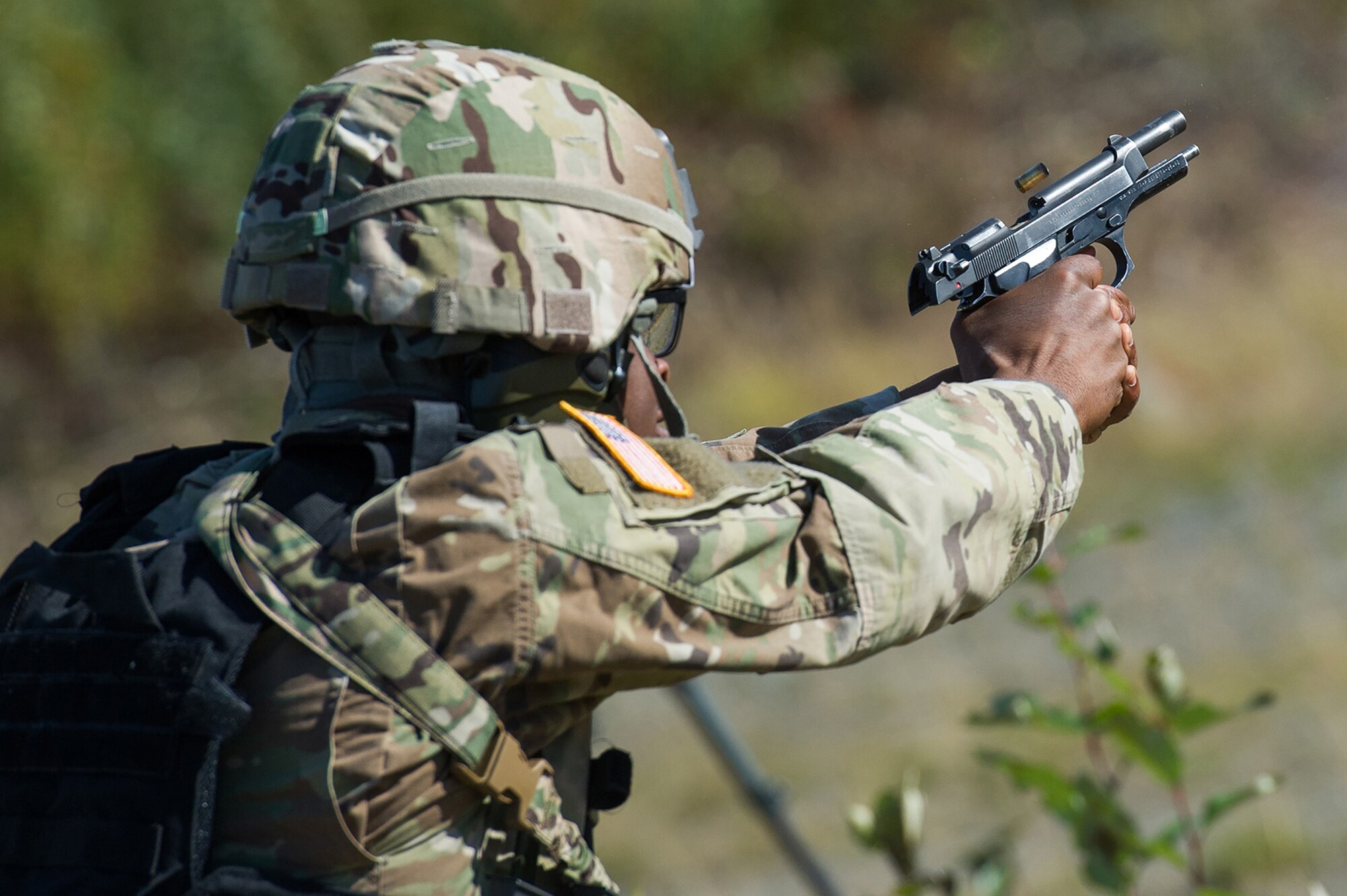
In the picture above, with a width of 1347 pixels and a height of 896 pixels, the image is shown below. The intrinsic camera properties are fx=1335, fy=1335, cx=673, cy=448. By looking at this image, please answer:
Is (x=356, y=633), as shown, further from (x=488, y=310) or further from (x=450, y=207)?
(x=450, y=207)

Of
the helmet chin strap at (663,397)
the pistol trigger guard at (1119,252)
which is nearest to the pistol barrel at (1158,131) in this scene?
the pistol trigger guard at (1119,252)

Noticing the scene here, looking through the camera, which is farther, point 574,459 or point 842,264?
point 842,264

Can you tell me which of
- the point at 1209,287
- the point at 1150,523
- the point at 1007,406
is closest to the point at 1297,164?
the point at 1209,287

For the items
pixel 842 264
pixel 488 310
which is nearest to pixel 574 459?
pixel 488 310

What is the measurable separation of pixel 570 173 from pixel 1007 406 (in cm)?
67

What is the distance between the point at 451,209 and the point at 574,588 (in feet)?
1.73

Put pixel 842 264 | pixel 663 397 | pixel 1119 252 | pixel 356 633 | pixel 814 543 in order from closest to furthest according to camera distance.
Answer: pixel 356 633, pixel 814 543, pixel 663 397, pixel 1119 252, pixel 842 264

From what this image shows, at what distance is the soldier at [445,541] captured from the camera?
1508 mm

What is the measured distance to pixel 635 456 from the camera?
5.54 ft

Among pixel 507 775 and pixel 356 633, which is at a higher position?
pixel 356 633

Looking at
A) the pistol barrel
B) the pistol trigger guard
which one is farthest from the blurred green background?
the pistol barrel

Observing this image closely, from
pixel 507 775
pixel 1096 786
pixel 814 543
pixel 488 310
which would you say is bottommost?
pixel 1096 786

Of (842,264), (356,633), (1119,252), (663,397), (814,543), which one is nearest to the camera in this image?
(356,633)

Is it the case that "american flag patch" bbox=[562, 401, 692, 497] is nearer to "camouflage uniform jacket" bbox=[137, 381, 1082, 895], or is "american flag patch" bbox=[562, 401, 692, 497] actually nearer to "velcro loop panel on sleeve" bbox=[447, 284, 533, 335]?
"camouflage uniform jacket" bbox=[137, 381, 1082, 895]
